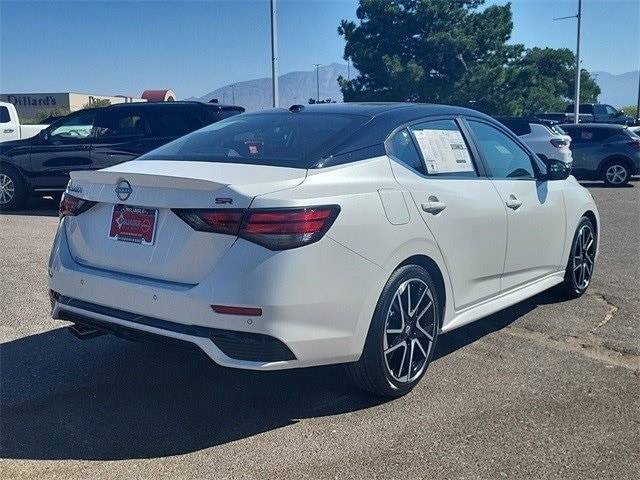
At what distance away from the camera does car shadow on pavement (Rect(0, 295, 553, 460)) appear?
341 cm

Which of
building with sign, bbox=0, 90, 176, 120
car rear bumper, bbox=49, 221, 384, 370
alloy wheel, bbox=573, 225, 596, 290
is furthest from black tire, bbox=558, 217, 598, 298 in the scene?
building with sign, bbox=0, 90, 176, 120

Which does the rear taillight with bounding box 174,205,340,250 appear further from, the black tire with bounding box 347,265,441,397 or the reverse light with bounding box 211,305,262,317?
the black tire with bounding box 347,265,441,397

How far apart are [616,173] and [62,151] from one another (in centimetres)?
1311

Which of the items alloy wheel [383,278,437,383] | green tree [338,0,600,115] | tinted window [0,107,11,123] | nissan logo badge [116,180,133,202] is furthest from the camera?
green tree [338,0,600,115]

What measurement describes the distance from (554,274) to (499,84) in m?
38.3

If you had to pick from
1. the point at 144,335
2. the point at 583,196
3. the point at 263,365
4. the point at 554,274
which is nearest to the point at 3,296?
the point at 144,335

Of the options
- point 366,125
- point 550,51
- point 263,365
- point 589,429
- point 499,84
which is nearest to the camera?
point 263,365

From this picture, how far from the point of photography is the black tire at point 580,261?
5855 mm

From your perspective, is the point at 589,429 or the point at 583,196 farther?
the point at 583,196

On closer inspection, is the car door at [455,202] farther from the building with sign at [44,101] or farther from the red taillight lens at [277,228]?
the building with sign at [44,101]

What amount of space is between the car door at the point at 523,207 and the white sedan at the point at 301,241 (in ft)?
0.17

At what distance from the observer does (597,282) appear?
6719mm

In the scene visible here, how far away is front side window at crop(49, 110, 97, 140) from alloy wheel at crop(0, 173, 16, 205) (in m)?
1.03

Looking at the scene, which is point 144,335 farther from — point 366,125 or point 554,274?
point 554,274
